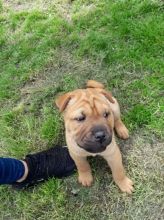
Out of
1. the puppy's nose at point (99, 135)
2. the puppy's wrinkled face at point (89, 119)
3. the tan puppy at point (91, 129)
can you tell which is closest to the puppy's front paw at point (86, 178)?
the tan puppy at point (91, 129)

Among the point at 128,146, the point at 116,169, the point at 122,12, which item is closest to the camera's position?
the point at 116,169

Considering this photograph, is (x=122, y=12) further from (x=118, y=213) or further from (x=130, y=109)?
(x=118, y=213)

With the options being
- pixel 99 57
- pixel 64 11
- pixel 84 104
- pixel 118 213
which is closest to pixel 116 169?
pixel 118 213

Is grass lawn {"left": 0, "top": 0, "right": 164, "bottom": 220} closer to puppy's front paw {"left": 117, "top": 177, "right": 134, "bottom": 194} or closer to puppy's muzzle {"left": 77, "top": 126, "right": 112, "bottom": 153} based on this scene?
puppy's front paw {"left": 117, "top": 177, "right": 134, "bottom": 194}

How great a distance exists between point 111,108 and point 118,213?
0.81 metres

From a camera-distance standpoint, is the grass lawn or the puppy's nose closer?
the puppy's nose

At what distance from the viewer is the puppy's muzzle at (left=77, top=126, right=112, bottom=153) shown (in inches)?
131

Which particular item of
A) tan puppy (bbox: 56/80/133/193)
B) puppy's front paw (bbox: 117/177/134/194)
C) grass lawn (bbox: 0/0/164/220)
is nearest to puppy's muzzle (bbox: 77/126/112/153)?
tan puppy (bbox: 56/80/133/193)

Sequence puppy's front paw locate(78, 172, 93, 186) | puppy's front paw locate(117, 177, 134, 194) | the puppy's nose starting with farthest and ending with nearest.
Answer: puppy's front paw locate(78, 172, 93, 186)
puppy's front paw locate(117, 177, 134, 194)
the puppy's nose

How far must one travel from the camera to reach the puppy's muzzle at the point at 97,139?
3.33 meters

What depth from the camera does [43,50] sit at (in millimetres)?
5051

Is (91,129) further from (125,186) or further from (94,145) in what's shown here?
(125,186)

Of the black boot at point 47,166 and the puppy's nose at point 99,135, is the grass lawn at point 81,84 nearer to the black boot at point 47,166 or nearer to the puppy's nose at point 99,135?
the black boot at point 47,166

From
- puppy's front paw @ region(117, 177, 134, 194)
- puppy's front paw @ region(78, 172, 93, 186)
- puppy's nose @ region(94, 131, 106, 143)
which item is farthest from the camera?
puppy's front paw @ region(78, 172, 93, 186)
